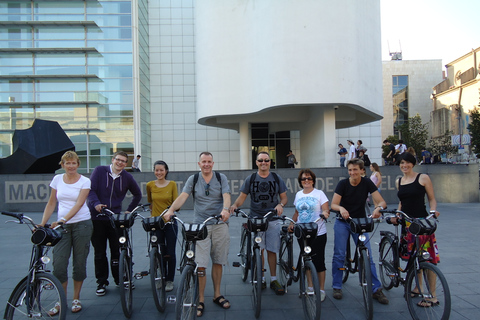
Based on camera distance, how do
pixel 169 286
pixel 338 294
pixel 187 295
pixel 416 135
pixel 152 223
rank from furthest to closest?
pixel 416 135 → pixel 169 286 → pixel 338 294 → pixel 152 223 → pixel 187 295

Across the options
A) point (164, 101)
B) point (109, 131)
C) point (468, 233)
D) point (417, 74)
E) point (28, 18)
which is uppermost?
point (417, 74)

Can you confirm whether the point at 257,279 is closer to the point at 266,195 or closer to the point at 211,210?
the point at 211,210

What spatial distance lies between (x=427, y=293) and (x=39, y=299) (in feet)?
13.3

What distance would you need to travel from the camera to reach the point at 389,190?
1475 cm

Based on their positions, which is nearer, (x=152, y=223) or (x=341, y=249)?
(x=152, y=223)

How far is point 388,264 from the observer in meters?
4.75

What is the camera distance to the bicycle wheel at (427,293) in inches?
142

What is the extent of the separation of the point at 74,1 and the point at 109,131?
31.4ft

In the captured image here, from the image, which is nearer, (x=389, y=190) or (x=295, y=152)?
(x=389, y=190)

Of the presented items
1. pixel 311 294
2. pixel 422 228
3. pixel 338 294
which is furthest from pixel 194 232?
pixel 422 228

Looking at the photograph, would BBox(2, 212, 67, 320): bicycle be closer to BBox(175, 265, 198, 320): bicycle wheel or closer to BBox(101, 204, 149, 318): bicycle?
Answer: BBox(101, 204, 149, 318): bicycle

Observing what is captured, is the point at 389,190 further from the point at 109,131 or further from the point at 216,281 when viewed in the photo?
the point at 109,131

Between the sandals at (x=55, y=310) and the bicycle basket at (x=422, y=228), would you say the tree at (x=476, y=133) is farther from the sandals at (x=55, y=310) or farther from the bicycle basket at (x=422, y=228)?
the sandals at (x=55, y=310)

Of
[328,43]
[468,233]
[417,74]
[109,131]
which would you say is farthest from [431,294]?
[417,74]
